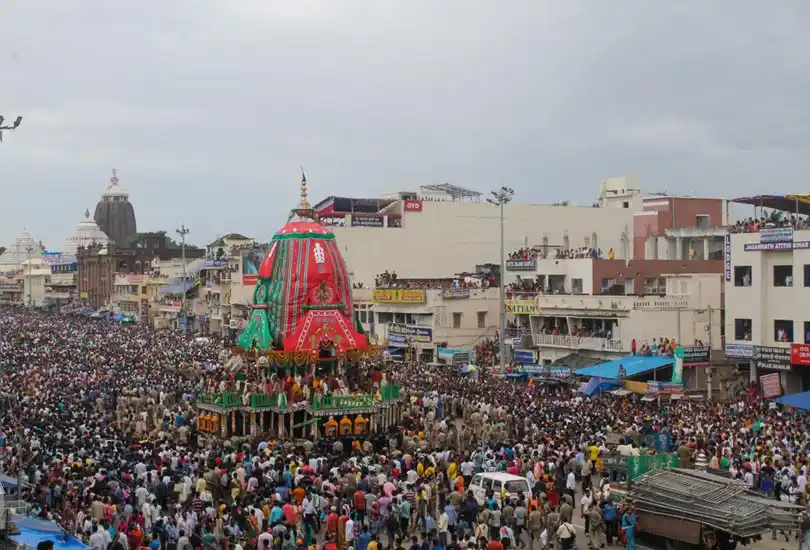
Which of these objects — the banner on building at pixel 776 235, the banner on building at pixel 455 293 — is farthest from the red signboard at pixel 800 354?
the banner on building at pixel 455 293

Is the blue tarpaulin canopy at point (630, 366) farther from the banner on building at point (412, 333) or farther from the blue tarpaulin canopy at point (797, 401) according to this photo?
the banner on building at point (412, 333)

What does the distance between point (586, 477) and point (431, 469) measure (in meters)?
3.27

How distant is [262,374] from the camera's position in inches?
1297

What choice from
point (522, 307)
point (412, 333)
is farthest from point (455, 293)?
point (522, 307)

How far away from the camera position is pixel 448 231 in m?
64.9

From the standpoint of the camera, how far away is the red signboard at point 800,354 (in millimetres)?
34938

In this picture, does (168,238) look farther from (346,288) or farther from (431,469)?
(431,469)

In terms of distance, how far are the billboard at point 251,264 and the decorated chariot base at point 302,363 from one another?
32.2m

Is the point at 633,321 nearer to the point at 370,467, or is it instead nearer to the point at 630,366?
the point at 630,366

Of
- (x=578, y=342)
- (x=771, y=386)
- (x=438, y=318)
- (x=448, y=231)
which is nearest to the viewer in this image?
(x=771, y=386)

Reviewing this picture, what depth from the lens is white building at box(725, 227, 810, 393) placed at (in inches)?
1417

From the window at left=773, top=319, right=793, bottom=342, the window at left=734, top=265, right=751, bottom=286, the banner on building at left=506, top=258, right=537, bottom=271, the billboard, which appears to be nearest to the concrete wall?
the billboard

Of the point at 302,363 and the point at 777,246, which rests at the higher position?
the point at 777,246

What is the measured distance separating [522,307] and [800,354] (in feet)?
47.4
